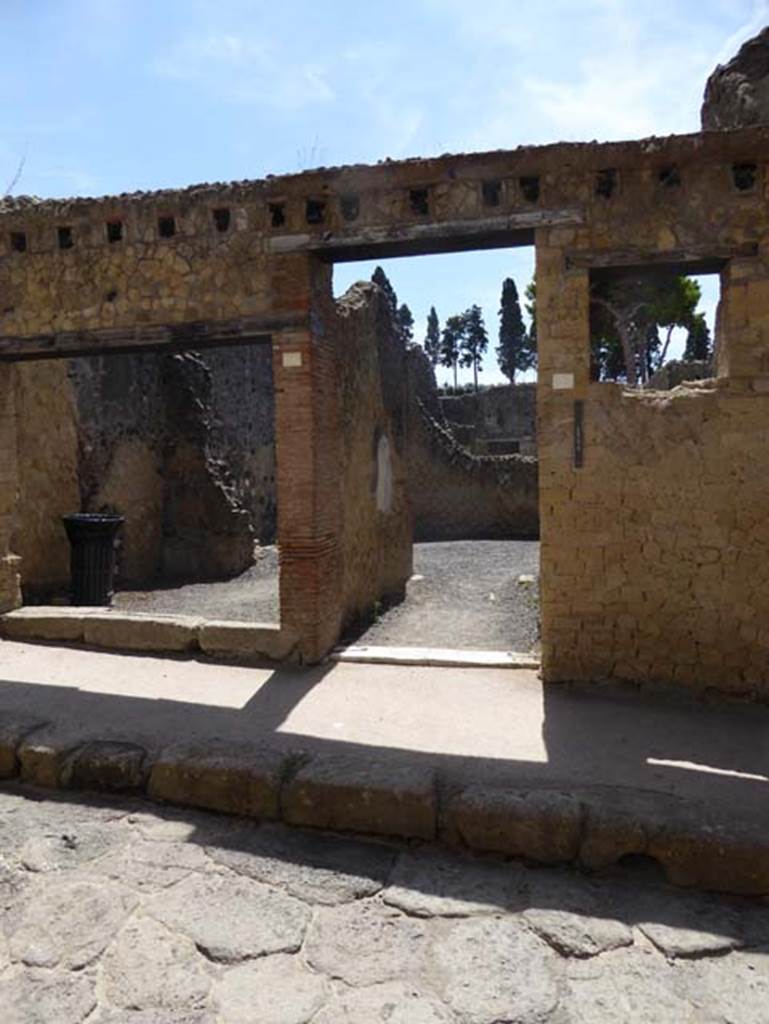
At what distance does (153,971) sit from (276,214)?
566 cm

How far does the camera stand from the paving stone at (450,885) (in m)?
3.33

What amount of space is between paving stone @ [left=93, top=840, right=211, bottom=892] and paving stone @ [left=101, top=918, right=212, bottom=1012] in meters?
0.32

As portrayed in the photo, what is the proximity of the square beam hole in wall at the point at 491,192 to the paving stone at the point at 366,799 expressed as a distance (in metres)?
4.36

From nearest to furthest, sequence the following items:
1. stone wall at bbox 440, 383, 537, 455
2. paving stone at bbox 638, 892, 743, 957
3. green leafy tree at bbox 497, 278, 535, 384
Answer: paving stone at bbox 638, 892, 743, 957 → stone wall at bbox 440, 383, 537, 455 → green leafy tree at bbox 497, 278, 535, 384

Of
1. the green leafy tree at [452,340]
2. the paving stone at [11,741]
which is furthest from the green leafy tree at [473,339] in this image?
the paving stone at [11,741]

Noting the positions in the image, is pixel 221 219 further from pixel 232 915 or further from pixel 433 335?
pixel 433 335

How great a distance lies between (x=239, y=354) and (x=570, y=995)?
55.3 ft

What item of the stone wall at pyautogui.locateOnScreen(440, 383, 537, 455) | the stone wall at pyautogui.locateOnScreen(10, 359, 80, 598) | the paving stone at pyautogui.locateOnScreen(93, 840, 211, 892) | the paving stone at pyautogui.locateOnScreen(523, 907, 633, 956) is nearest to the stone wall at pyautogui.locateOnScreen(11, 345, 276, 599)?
the stone wall at pyautogui.locateOnScreen(10, 359, 80, 598)

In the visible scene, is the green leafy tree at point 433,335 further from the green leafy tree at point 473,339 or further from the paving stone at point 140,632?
the paving stone at point 140,632

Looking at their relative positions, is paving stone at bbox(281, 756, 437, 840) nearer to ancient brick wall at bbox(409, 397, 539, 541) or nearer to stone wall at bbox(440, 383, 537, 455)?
ancient brick wall at bbox(409, 397, 539, 541)

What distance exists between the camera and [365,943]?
3117 mm

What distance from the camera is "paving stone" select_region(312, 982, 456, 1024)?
2.68m

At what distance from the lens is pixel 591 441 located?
5664 millimetres

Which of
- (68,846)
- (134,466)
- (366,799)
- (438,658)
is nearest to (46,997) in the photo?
(68,846)
